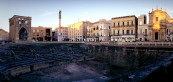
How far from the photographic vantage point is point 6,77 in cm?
1017

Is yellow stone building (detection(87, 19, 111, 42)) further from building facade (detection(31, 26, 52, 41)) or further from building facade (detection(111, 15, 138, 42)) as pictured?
building facade (detection(31, 26, 52, 41))

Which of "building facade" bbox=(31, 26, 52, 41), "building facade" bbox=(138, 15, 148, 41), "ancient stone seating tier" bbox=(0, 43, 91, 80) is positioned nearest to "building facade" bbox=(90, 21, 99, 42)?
"building facade" bbox=(138, 15, 148, 41)

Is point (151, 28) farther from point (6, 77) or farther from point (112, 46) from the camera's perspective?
point (6, 77)

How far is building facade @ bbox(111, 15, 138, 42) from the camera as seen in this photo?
52525mm

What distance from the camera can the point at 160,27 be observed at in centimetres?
4666

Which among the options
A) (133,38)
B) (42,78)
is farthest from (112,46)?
(42,78)

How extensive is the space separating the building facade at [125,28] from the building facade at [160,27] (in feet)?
23.3

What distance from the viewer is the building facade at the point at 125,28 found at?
52525 mm

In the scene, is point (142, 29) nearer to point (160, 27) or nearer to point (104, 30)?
point (160, 27)

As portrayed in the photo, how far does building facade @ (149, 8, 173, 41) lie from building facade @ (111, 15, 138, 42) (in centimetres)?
711

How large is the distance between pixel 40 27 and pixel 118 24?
57.2m

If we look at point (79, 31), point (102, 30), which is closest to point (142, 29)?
point (102, 30)

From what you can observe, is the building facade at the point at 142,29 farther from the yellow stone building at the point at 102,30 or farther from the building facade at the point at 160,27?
the yellow stone building at the point at 102,30

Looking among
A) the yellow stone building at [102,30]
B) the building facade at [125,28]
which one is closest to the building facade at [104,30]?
the yellow stone building at [102,30]
